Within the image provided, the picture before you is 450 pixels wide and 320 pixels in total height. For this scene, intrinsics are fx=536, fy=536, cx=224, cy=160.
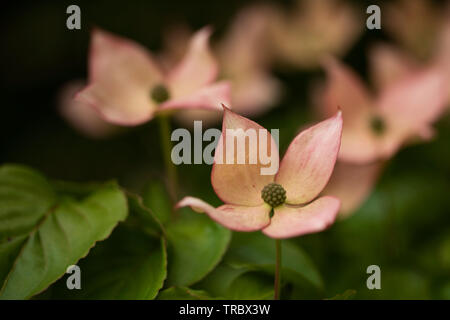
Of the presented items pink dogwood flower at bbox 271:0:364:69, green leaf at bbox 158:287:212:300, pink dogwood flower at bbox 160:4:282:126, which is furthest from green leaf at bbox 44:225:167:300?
pink dogwood flower at bbox 271:0:364:69

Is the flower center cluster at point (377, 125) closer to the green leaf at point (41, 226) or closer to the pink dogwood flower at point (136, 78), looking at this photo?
the pink dogwood flower at point (136, 78)

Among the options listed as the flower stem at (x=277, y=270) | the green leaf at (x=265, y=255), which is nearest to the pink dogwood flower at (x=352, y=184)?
the green leaf at (x=265, y=255)

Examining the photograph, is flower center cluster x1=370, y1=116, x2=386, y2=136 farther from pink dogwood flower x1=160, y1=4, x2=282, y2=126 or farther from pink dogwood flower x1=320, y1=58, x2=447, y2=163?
pink dogwood flower x1=160, y1=4, x2=282, y2=126

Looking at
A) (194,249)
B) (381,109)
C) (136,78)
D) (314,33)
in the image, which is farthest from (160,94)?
(314,33)

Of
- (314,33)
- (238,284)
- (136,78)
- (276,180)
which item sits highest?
(314,33)

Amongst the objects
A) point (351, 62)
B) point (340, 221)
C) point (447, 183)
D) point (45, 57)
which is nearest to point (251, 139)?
point (340, 221)

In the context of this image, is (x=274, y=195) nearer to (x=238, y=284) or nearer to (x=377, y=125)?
(x=238, y=284)
